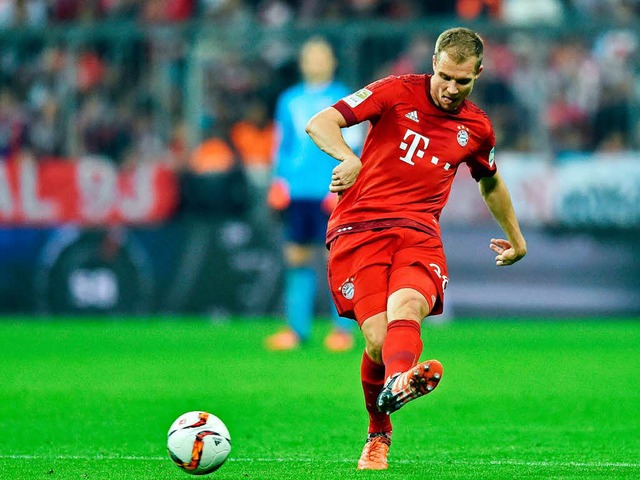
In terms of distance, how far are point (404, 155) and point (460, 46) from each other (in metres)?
0.58

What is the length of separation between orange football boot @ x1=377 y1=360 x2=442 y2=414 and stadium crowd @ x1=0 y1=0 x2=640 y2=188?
32.5 feet

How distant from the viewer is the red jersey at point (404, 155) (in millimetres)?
5867

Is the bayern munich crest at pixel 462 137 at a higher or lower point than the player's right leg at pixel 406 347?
higher

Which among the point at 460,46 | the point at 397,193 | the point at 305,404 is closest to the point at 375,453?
the point at 397,193

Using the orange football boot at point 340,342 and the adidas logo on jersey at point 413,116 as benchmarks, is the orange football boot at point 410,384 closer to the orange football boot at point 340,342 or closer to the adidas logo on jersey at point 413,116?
the adidas logo on jersey at point 413,116

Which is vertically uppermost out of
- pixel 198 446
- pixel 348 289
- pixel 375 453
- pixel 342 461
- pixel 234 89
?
pixel 348 289

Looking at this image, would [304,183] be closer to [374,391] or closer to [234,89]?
[234,89]

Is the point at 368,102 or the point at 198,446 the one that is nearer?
the point at 198,446

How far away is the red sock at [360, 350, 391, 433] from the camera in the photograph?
19.0 feet

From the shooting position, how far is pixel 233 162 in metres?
14.9

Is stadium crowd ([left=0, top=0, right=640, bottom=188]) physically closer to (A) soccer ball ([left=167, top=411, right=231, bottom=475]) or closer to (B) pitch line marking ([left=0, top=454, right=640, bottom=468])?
(B) pitch line marking ([left=0, top=454, right=640, bottom=468])

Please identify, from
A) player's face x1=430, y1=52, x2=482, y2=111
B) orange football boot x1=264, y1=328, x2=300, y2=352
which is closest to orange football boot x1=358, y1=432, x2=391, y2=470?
player's face x1=430, y1=52, x2=482, y2=111

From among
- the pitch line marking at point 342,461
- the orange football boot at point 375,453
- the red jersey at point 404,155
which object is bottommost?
the pitch line marking at point 342,461

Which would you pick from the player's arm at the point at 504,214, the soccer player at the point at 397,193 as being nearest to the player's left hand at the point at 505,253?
the player's arm at the point at 504,214
